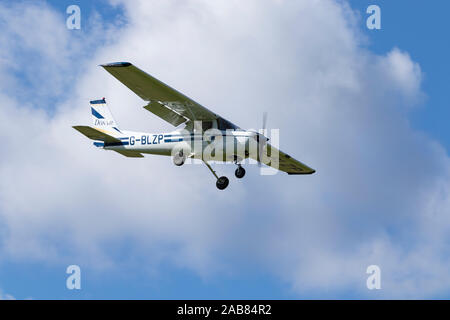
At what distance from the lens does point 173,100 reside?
77.4 ft

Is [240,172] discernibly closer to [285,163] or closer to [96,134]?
[285,163]

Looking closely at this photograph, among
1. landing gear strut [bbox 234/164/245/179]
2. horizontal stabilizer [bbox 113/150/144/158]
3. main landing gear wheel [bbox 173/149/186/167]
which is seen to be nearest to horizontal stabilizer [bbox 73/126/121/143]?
horizontal stabilizer [bbox 113/150/144/158]

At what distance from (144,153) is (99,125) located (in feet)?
10.6

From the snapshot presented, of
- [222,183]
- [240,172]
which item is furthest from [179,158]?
[240,172]

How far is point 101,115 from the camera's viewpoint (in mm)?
28250

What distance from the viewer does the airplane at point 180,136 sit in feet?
75.2

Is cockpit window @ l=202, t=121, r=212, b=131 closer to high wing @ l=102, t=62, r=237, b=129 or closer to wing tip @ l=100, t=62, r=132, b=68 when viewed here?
high wing @ l=102, t=62, r=237, b=129

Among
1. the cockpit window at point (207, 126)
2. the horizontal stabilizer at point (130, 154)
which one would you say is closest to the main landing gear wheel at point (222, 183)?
the cockpit window at point (207, 126)

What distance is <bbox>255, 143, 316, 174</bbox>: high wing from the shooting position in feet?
87.0

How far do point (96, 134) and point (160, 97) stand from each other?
361cm
